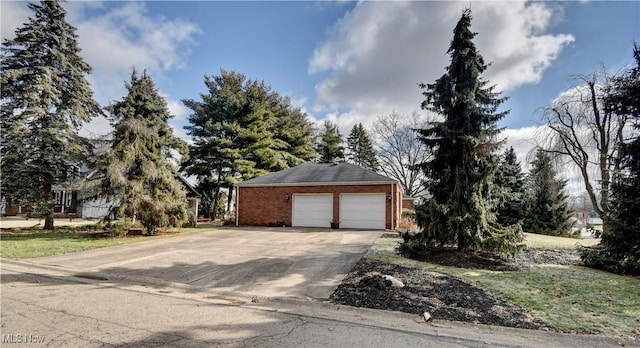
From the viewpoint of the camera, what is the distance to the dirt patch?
4.30 metres

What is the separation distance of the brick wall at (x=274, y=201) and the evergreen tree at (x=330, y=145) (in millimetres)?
18932

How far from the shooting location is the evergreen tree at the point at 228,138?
2527 cm

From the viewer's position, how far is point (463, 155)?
8383 mm

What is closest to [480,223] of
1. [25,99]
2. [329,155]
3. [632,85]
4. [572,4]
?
Answer: [632,85]

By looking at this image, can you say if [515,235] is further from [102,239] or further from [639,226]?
[102,239]

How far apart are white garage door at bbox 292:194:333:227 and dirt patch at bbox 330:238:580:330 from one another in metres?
9.04

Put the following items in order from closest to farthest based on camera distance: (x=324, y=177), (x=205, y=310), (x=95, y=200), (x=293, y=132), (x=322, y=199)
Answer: (x=205, y=310)
(x=95, y=200)
(x=322, y=199)
(x=324, y=177)
(x=293, y=132)

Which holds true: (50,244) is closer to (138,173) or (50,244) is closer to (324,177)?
(138,173)

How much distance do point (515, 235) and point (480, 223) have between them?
853 millimetres

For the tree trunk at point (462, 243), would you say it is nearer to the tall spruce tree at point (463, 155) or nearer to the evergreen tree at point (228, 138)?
the tall spruce tree at point (463, 155)

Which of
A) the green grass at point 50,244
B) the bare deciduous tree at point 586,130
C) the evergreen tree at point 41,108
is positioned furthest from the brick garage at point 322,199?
the evergreen tree at point 41,108

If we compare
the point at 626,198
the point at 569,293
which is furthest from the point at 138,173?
the point at 626,198

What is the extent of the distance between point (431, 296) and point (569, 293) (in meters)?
2.72

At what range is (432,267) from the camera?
7.16m
